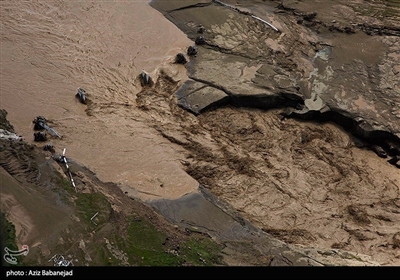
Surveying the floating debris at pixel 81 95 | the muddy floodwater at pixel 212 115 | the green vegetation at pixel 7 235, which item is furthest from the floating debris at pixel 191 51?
the green vegetation at pixel 7 235

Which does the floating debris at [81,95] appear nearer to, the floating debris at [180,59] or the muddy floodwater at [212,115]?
the muddy floodwater at [212,115]

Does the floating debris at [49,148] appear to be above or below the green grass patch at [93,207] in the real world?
above

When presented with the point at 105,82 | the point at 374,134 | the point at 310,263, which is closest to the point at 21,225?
the point at 310,263

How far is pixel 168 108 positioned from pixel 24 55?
3.29 m

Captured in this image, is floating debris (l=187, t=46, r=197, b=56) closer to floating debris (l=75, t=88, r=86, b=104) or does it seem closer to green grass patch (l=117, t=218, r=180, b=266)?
floating debris (l=75, t=88, r=86, b=104)

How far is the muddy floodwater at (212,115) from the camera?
7.70 metres

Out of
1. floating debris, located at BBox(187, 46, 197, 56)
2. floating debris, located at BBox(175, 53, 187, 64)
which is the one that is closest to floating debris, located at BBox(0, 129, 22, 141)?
floating debris, located at BBox(175, 53, 187, 64)

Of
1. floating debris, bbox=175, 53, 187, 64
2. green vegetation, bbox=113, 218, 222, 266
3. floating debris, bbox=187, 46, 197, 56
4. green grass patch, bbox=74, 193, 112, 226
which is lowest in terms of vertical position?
green vegetation, bbox=113, 218, 222, 266

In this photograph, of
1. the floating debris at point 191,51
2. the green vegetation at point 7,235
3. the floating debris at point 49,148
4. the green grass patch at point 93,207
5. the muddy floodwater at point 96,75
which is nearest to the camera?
the green vegetation at point 7,235

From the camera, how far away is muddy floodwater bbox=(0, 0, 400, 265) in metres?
7.70

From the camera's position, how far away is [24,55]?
33.3 feet

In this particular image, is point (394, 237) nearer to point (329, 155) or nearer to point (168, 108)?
point (329, 155)

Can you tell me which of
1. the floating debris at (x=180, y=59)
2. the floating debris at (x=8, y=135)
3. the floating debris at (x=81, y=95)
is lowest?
the floating debris at (x=8, y=135)

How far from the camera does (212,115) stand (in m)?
9.35
